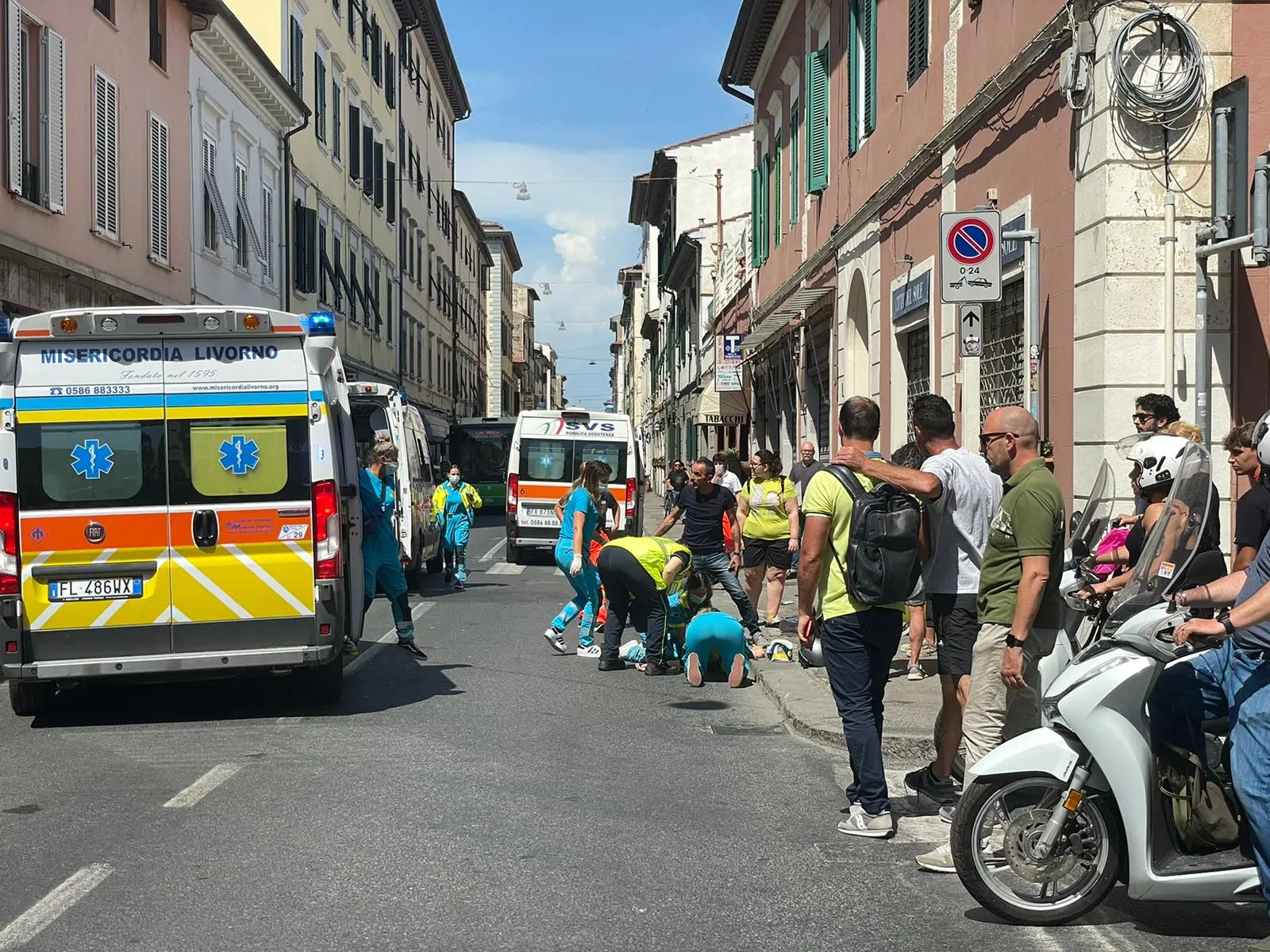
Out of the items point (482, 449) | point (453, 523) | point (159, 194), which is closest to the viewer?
point (453, 523)

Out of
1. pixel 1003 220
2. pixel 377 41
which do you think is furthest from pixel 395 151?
pixel 1003 220

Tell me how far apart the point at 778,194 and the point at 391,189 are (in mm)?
20652

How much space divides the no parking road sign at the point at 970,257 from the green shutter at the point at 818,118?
10.9 m

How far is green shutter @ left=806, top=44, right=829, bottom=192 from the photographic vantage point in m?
20.3

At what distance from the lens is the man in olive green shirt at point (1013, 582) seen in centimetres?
557

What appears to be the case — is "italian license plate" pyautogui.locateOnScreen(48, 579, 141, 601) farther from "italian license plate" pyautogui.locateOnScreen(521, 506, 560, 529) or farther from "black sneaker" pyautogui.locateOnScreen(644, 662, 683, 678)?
"italian license plate" pyautogui.locateOnScreen(521, 506, 560, 529)

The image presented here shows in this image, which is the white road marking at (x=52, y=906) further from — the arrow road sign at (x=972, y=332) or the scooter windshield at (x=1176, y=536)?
the arrow road sign at (x=972, y=332)

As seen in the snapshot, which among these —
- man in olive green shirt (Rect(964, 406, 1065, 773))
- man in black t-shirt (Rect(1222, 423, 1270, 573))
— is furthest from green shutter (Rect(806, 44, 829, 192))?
man in olive green shirt (Rect(964, 406, 1065, 773))

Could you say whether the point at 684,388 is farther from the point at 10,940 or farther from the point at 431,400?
the point at 10,940

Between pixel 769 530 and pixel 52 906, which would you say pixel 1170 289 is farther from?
pixel 52 906

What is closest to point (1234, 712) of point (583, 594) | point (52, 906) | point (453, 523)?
Result: point (52, 906)

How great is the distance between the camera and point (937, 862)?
5426mm

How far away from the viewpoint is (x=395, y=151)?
4409cm

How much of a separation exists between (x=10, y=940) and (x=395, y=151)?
41482mm
